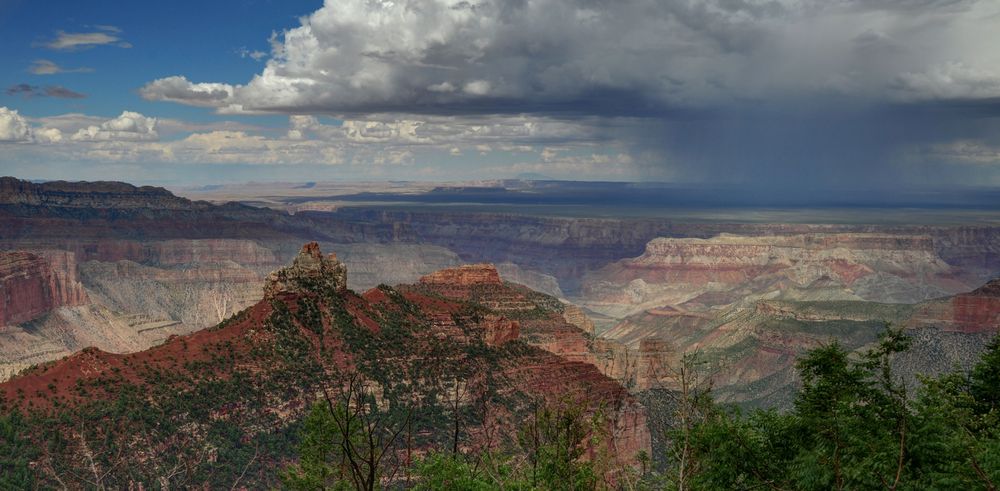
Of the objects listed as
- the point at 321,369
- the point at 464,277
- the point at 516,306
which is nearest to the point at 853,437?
the point at 321,369

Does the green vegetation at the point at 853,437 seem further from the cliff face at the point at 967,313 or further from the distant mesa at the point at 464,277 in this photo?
the cliff face at the point at 967,313

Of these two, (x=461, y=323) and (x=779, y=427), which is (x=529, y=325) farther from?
(x=779, y=427)

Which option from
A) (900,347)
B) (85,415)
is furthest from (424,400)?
(900,347)

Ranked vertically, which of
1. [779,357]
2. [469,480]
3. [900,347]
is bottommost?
[779,357]

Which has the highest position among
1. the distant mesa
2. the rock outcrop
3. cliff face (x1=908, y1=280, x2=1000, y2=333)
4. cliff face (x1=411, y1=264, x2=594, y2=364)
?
the rock outcrop

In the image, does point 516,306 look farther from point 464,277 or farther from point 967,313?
point 967,313

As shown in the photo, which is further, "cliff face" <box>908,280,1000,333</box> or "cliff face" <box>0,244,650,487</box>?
"cliff face" <box>908,280,1000,333</box>

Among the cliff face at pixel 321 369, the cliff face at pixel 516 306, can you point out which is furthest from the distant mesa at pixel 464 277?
the cliff face at pixel 321 369

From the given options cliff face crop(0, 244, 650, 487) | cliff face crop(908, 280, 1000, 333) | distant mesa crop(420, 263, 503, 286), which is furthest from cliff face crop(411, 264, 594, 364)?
cliff face crop(908, 280, 1000, 333)

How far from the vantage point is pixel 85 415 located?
200 feet

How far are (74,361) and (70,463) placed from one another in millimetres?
13979

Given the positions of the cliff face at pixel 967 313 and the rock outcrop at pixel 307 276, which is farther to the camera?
the cliff face at pixel 967 313

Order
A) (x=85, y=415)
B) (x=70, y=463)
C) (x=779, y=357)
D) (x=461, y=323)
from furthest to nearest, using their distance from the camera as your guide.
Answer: (x=779, y=357), (x=461, y=323), (x=85, y=415), (x=70, y=463)

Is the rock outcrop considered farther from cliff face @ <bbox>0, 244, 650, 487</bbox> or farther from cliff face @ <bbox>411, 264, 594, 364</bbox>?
cliff face @ <bbox>411, 264, 594, 364</bbox>
